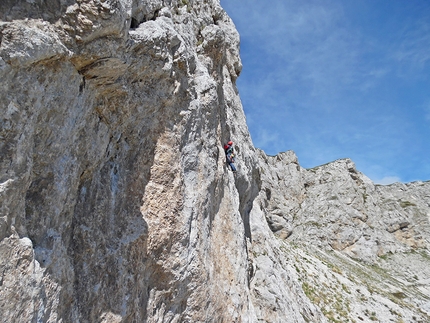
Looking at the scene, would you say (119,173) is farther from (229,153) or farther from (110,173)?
(229,153)

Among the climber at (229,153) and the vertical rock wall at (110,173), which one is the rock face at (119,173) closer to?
the vertical rock wall at (110,173)

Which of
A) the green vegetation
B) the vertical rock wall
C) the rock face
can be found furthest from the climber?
the green vegetation

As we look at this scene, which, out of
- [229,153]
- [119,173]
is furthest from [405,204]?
[119,173]

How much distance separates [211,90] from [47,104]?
8.86m

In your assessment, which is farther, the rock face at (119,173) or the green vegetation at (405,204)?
the green vegetation at (405,204)

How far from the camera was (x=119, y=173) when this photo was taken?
1125cm

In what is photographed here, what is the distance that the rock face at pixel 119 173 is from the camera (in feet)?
23.7

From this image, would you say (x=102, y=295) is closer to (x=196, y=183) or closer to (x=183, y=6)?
(x=196, y=183)

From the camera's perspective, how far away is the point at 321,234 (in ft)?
190

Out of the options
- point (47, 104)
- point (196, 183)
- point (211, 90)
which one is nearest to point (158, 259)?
point (196, 183)

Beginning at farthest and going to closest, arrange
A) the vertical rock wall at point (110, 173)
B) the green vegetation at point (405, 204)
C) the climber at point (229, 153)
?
the green vegetation at point (405, 204)
the climber at point (229, 153)
the vertical rock wall at point (110, 173)

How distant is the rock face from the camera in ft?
23.7

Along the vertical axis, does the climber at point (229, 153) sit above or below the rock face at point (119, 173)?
above

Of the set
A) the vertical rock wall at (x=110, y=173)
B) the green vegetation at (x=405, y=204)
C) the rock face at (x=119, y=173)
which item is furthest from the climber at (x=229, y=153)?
the green vegetation at (x=405, y=204)
